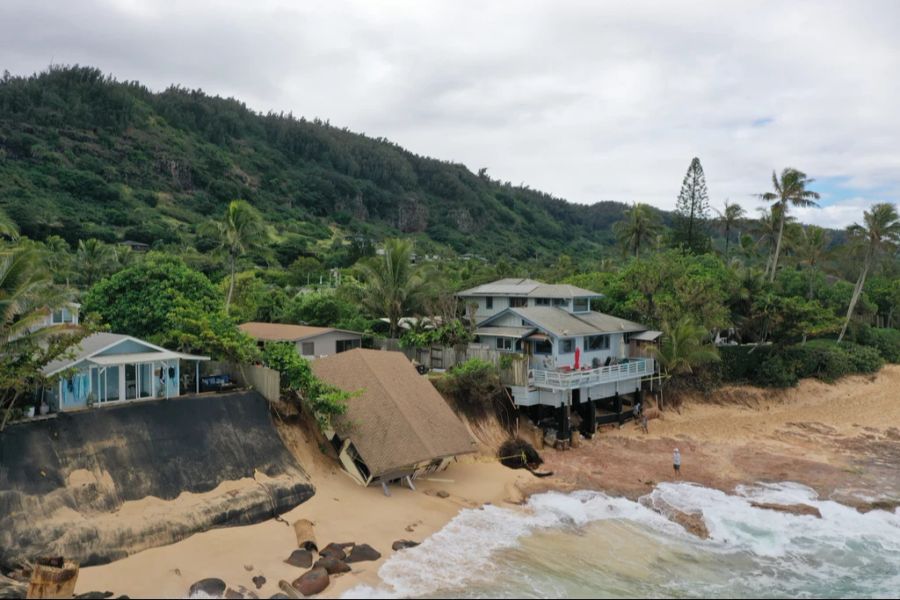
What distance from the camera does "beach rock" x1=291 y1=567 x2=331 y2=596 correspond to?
14.4 metres

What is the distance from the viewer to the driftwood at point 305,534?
656 inches

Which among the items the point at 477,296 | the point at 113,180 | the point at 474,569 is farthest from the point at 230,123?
the point at 474,569

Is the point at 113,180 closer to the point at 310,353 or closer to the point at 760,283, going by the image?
the point at 310,353

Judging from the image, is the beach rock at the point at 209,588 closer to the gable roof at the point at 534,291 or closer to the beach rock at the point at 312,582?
the beach rock at the point at 312,582

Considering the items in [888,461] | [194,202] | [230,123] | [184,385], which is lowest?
[888,461]

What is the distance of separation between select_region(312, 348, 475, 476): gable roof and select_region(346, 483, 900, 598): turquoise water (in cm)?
268

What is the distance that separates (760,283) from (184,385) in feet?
115

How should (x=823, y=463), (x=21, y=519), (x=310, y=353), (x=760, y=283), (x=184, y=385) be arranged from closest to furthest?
1. (x=21, y=519)
2. (x=184, y=385)
3. (x=823, y=463)
4. (x=310, y=353)
5. (x=760, y=283)

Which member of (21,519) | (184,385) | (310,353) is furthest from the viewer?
(310,353)

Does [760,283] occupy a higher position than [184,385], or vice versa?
[760,283]

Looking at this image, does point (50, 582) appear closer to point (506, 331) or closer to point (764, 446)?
point (506, 331)

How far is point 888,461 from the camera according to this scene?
91.4ft

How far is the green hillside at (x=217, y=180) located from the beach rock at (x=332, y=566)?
220 feet

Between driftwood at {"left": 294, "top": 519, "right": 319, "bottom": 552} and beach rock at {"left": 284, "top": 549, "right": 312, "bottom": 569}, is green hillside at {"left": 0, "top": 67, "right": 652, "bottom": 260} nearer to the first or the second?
driftwood at {"left": 294, "top": 519, "right": 319, "bottom": 552}
